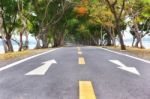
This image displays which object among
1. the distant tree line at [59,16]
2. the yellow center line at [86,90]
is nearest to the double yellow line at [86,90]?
the yellow center line at [86,90]

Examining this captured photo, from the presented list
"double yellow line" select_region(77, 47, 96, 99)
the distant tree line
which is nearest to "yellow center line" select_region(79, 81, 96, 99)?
"double yellow line" select_region(77, 47, 96, 99)

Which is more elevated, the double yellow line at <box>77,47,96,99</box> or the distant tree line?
the distant tree line

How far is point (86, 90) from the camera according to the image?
586cm

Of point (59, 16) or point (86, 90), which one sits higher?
point (59, 16)

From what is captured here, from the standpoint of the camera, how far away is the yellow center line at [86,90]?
17.5ft

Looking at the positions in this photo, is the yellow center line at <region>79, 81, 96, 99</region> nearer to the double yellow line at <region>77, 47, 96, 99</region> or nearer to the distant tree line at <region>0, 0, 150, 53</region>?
the double yellow line at <region>77, 47, 96, 99</region>

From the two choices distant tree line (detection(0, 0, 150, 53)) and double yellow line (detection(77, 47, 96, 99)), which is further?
distant tree line (detection(0, 0, 150, 53))

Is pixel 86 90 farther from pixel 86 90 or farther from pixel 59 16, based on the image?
A: pixel 59 16

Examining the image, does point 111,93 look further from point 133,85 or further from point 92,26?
point 92,26

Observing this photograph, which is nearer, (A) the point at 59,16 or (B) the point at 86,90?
(B) the point at 86,90

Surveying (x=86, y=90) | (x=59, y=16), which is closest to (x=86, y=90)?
(x=86, y=90)

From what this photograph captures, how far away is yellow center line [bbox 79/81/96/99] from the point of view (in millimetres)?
5324

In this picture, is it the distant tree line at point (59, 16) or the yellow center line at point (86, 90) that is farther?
the distant tree line at point (59, 16)

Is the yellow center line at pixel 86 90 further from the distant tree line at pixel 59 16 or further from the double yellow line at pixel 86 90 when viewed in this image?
the distant tree line at pixel 59 16
